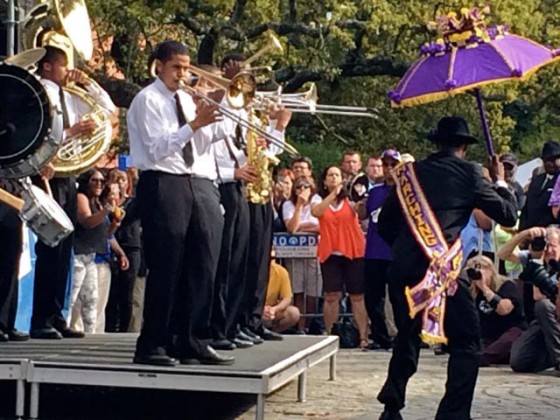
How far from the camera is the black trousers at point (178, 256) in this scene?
832 cm

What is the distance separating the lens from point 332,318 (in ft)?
47.9

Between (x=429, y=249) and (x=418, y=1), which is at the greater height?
(x=418, y=1)

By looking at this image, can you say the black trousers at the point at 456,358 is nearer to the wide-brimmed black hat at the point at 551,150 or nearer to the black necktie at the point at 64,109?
the black necktie at the point at 64,109

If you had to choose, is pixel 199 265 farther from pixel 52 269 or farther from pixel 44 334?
pixel 44 334

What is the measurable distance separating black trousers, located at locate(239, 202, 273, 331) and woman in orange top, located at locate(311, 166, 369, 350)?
3.81 m

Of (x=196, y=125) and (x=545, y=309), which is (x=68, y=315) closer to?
(x=545, y=309)

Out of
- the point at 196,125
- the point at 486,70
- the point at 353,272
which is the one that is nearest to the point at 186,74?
the point at 196,125

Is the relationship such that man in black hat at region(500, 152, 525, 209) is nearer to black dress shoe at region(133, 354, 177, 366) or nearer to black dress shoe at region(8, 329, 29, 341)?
black dress shoe at region(8, 329, 29, 341)

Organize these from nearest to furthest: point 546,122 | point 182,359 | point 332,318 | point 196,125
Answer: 1. point 196,125
2. point 182,359
3. point 332,318
4. point 546,122

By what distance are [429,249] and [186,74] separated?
5.99 ft

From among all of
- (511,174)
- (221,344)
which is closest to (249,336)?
(221,344)

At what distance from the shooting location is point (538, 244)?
12.0m

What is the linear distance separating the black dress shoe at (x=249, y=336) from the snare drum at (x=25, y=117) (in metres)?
2.35

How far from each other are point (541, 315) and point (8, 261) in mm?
4906
